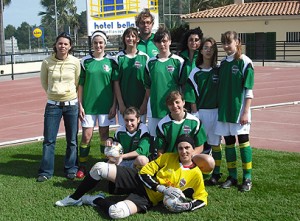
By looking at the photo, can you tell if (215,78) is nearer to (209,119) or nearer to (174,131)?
(209,119)

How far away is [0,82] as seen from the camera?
21.6 metres

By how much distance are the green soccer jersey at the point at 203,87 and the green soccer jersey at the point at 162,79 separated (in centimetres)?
21

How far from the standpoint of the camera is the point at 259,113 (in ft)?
38.4

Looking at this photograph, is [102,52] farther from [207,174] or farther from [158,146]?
[207,174]

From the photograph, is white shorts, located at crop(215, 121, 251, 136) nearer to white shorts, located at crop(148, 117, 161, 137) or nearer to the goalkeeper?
the goalkeeper

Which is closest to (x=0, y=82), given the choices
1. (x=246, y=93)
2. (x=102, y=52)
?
(x=102, y=52)

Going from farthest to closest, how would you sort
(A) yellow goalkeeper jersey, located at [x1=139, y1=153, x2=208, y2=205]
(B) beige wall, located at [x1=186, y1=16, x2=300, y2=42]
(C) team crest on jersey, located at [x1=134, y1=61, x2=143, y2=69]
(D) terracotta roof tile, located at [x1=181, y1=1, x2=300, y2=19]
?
(D) terracotta roof tile, located at [x1=181, y1=1, x2=300, y2=19] → (B) beige wall, located at [x1=186, y1=16, x2=300, y2=42] → (C) team crest on jersey, located at [x1=134, y1=61, x2=143, y2=69] → (A) yellow goalkeeper jersey, located at [x1=139, y1=153, x2=208, y2=205]

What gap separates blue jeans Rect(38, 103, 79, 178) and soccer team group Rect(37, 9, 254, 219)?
0.01 meters

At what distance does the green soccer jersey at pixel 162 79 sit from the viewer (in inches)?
239

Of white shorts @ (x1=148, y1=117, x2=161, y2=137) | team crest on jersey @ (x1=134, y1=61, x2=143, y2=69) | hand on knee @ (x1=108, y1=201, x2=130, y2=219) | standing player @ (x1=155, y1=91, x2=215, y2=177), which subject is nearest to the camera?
hand on knee @ (x1=108, y1=201, x2=130, y2=219)

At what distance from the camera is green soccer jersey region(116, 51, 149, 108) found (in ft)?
20.9

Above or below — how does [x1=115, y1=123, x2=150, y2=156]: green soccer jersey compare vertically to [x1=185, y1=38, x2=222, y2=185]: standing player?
below

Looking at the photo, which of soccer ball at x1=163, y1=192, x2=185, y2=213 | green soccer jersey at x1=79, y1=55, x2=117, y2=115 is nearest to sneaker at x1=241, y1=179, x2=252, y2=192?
soccer ball at x1=163, y1=192, x2=185, y2=213

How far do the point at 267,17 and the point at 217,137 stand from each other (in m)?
29.7
